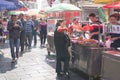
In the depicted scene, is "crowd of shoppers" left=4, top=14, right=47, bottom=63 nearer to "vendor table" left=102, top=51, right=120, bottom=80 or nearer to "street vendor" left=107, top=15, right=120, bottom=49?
"street vendor" left=107, top=15, right=120, bottom=49

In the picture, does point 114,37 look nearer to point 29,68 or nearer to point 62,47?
point 62,47

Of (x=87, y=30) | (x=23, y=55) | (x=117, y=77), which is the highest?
(x=87, y=30)

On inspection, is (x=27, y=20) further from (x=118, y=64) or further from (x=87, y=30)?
(x=118, y=64)

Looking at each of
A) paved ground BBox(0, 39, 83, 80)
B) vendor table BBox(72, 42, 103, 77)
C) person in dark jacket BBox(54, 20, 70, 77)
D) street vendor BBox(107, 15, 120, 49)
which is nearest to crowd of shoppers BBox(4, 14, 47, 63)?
paved ground BBox(0, 39, 83, 80)

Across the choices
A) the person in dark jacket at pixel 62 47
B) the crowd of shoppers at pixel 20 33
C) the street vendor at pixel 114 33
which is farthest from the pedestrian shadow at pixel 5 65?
the street vendor at pixel 114 33

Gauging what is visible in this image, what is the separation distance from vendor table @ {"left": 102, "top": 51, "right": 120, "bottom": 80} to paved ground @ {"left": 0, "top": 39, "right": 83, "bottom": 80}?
89.4 inches

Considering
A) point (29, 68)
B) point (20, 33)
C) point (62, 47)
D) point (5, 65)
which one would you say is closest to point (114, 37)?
point (62, 47)

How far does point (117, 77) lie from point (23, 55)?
8.37m

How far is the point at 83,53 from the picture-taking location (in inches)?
347

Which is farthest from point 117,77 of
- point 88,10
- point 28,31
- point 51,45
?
point 88,10

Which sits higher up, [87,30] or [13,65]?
[87,30]

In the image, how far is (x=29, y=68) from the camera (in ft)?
37.0

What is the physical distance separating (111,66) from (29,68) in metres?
4.84

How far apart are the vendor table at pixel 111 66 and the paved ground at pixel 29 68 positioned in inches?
89.4
